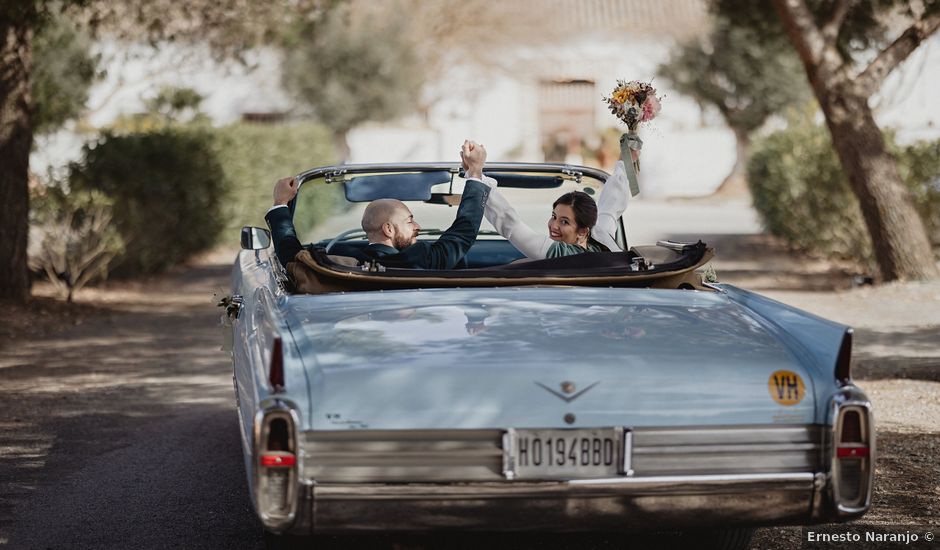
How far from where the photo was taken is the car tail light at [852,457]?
3.92 metres

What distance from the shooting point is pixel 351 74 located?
3419 centimetres

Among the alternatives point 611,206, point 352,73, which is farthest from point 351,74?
point 611,206

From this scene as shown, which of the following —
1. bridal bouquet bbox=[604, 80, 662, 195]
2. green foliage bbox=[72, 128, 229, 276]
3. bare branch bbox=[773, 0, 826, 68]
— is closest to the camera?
bridal bouquet bbox=[604, 80, 662, 195]

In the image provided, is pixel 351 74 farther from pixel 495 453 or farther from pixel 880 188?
pixel 495 453

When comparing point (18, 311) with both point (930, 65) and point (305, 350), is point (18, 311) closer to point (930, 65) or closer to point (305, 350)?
point (305, 350)

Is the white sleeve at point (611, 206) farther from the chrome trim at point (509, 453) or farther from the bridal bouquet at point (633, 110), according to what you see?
the chrome trim at point (509, 453)

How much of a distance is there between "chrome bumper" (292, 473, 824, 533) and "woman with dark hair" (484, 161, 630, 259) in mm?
1779

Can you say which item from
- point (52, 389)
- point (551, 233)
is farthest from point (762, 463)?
point (52, 389)

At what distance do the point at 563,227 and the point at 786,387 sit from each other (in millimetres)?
1861

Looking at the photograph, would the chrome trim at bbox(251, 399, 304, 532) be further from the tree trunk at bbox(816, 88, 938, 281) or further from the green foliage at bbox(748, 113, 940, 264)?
the green foliage at bbox(748, 113, 940, 264)

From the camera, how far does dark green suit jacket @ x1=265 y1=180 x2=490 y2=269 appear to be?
17.4ft

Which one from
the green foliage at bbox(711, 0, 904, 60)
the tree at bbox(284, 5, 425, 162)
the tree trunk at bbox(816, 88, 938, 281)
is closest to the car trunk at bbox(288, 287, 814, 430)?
the tree trunk at bbox(816, 88, 938, 281)

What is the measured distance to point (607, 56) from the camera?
4328cm

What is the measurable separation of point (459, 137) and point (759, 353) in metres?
40.2
